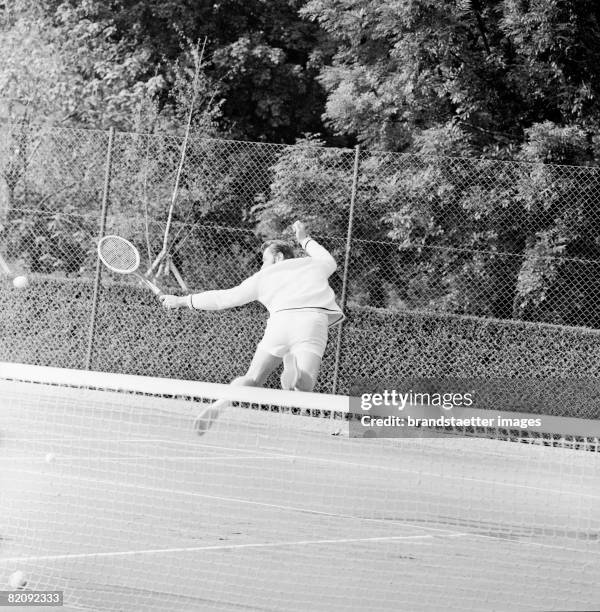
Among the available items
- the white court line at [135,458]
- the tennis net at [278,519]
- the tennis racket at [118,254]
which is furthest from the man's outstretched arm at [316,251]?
the tennis racket at [118,254]

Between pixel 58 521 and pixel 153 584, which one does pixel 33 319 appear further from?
pixel 153 584

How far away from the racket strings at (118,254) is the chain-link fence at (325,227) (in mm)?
3488

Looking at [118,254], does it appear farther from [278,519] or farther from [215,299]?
[278,519]

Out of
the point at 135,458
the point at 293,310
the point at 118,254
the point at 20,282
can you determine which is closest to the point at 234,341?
the point at 20,282

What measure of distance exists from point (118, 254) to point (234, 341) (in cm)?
375

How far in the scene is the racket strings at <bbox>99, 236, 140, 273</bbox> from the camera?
37.0 feet

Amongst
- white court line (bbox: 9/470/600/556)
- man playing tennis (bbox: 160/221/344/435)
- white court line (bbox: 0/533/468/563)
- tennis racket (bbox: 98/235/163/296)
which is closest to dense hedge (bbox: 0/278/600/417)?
tennis racket (bbox: 98/235/163/296)

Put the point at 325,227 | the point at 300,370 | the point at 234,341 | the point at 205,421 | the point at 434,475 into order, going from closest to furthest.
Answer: the point at 434,475 → the point at 205,421 → the point at 300,370 → the point at 234,341 → the point at 325,227

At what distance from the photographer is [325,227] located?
52.0 feet

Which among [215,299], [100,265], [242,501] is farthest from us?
[100,265]

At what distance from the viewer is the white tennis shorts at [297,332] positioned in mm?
9430

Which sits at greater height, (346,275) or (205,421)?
(346,275)

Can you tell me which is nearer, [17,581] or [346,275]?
[17,581]

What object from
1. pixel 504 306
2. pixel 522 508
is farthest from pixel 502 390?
pixel 522 508
